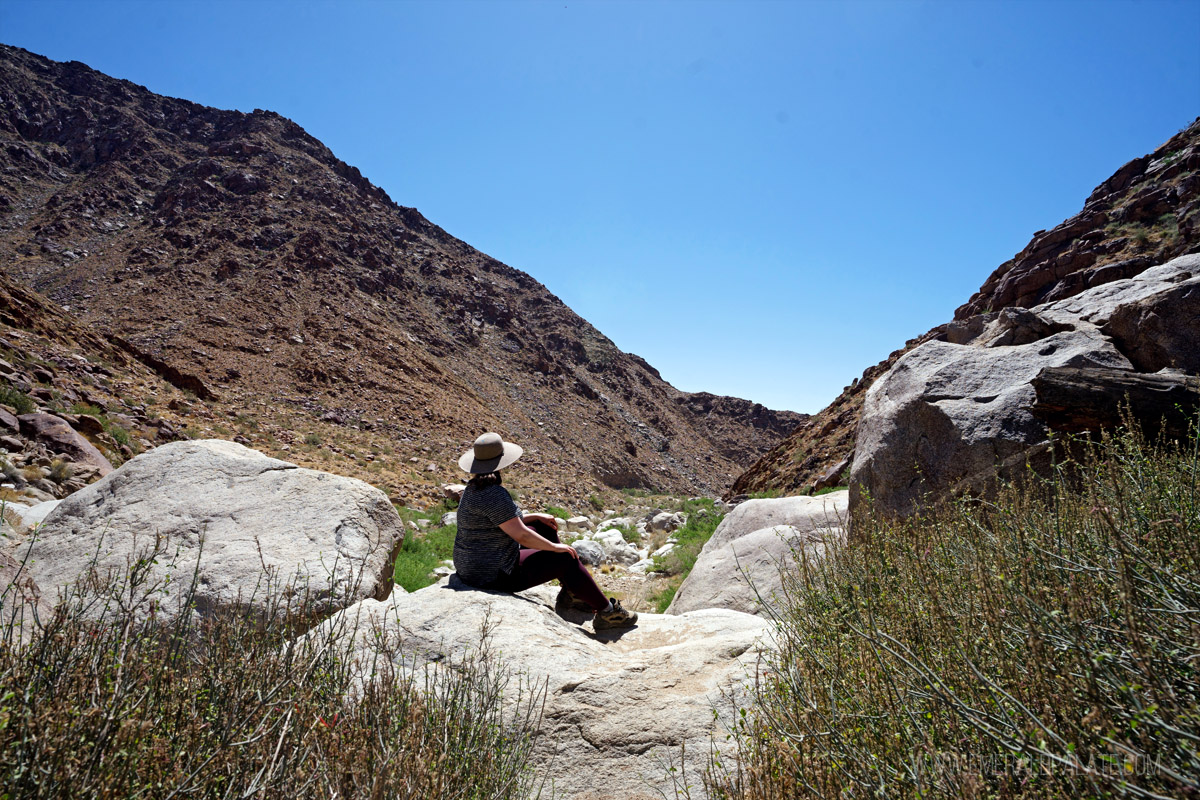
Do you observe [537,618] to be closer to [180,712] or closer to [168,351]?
[180,712]

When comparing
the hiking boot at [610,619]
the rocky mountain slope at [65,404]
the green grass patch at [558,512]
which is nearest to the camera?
the hiking boot at [610,619]

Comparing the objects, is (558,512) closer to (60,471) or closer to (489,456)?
(60,471)

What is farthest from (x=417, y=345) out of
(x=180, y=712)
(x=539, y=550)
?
(x=180, y=712)

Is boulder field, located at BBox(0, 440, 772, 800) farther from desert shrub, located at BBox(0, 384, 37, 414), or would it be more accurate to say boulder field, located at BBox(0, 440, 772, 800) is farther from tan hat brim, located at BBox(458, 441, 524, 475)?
desert shrub, located at BBox(0, 384, 37, 414)

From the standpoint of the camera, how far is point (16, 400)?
951cm

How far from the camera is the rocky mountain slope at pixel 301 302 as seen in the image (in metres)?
23.5

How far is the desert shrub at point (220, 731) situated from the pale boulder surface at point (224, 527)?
1.91 m

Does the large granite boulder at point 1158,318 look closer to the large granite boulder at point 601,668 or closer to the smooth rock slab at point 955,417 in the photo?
the smooth rock slab at point 955,417

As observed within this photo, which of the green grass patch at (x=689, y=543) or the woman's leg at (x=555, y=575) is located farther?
the green grass patch at (x=689, y=543)

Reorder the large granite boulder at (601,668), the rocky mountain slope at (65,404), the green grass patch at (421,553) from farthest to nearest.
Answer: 1. the rocky mountain slope at (65,404)
2. the green grass patch at (421,553)
3. the large granite boulder at (601,668)

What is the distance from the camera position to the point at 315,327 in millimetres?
29188

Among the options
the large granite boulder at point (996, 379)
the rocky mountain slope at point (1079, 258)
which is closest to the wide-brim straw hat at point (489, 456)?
the large granite boulder at point (996, 379)

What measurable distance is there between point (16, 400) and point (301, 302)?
74.5 feet

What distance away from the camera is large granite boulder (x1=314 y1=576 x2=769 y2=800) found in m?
2.73
